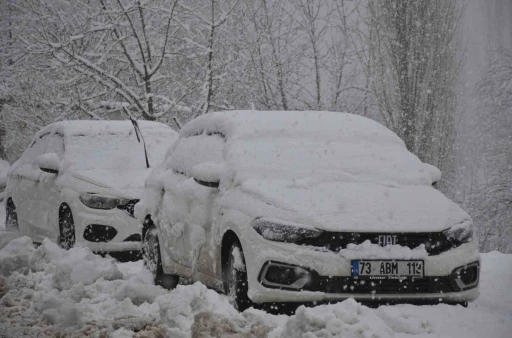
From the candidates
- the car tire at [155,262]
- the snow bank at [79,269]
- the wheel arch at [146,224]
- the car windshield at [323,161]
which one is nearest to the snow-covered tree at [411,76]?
the wheel arch at [146,224]

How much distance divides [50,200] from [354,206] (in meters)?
5.57

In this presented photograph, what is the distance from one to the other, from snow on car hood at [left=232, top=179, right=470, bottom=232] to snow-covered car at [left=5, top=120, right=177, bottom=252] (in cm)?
377

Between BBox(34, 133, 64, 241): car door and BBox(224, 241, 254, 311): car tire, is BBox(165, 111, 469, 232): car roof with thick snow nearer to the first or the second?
BBox(224, 241, 254, 311): car tire

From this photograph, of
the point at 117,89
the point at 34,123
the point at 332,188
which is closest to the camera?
the point at 332,188

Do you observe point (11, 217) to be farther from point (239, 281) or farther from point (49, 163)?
point (239, 281)

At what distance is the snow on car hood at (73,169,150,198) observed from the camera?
962 cm

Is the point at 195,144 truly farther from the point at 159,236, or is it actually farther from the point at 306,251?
the point at 306,251

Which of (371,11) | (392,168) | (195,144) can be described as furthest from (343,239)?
(371,11)

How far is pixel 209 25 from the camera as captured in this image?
1823 centimetres

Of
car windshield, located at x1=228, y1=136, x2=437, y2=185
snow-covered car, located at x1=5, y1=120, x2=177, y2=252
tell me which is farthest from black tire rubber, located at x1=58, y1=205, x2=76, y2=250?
car windshield, located at x1=228, y1=136, x2=437, y2=185

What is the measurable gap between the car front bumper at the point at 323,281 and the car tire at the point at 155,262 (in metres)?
2.42

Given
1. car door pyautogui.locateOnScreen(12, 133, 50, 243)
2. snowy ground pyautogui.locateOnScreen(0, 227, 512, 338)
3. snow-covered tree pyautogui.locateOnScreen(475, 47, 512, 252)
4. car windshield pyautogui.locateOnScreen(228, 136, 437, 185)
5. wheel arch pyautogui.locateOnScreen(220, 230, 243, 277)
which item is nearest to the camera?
snowy ground pyautogui.locateOnScreen(0, 227, 512, 338)

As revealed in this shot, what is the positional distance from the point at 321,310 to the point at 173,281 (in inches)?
127

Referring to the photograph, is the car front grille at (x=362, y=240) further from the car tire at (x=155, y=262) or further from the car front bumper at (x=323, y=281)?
the car tire at (x=155, y=262)
